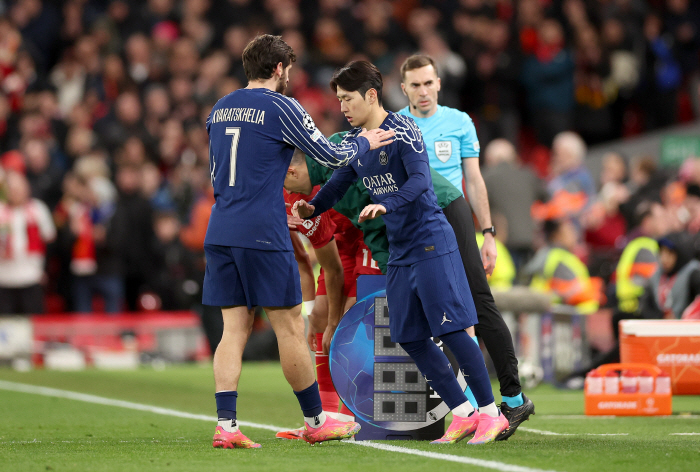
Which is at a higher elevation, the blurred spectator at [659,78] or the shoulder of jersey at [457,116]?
the blurred spectator at [659,78]

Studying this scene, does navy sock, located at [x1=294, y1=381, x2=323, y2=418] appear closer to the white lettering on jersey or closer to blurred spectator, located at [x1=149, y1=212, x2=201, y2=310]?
the white lettering on jersey

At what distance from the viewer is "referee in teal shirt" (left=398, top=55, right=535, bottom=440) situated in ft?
Answer: 20.1

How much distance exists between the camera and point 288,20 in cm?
1773

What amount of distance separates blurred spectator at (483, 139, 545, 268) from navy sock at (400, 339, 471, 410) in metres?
6.79

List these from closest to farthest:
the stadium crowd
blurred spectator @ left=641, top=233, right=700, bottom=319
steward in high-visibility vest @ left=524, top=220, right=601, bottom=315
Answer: blurred spectator @ left=641, top=233, right=700, bottom=319
steward in high-visibility vest @ left=524, top=220, right=601, bottom=315
the stadium crowd

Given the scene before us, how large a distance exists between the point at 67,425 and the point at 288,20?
38.9 feet

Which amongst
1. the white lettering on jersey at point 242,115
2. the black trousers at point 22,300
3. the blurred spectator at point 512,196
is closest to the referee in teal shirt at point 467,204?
the white lettering on jersey at point 242,115

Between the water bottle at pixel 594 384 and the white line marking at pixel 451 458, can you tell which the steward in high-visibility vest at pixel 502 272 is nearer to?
the water bottle at pixel 594 384

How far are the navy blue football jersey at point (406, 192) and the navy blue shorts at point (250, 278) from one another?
0.58 meters

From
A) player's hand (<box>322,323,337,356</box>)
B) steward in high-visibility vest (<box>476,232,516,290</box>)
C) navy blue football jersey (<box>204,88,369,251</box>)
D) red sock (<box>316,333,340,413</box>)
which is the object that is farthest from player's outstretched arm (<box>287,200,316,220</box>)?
steward in high-visibility vest (<box>476,232,516,290</box>)

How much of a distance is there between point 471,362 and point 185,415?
2966 mm

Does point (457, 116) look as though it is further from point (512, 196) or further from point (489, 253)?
point (512, 196)

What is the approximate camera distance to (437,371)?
5535 mm

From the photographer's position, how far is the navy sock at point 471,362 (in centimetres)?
546
